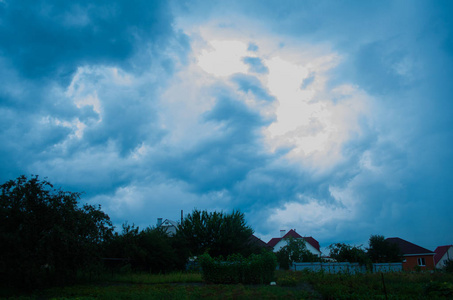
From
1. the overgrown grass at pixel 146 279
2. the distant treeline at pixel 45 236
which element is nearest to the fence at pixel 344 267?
the overgrown grass at pixel 146 279

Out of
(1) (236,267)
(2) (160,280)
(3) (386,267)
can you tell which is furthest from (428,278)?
(2) (160,280)

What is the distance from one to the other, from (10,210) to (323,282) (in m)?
15.2

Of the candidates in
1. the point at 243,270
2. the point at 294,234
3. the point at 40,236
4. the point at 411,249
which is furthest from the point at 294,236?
the point at 40,236

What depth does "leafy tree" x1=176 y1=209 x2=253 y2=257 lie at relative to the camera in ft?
116

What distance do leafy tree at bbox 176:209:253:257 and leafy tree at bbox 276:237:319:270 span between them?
458cm

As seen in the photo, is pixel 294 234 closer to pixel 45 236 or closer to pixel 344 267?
pixel 344 267

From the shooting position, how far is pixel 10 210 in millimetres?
16094

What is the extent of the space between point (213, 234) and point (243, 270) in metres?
16.9

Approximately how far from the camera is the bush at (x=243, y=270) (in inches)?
743

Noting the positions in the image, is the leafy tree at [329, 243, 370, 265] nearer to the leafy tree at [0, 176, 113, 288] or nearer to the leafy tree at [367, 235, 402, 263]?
the leafy tree at [367, 235, 402, 263]

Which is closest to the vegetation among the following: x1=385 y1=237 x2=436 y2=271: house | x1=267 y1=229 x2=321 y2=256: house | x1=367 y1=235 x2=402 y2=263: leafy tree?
x1=367 y1=235 x2=402 y2=263: leafy tree

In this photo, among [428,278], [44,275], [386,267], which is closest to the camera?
[44,275]

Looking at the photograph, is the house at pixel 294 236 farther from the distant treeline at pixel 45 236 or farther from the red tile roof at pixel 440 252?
the distant treeline at pixel 45 236

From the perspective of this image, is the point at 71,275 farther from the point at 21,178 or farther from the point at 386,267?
the point at 386,267
